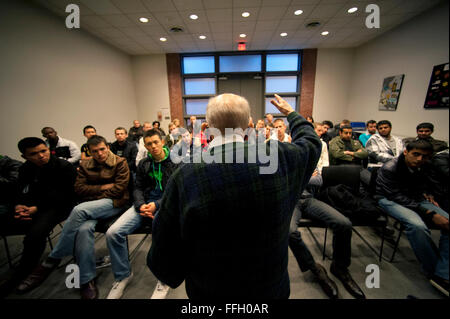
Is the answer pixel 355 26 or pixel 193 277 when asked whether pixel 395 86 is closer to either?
pixel 355 26

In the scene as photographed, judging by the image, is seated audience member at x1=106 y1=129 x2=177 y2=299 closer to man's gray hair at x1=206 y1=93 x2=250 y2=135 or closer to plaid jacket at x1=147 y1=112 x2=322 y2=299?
plaid jacket at x1=147 y1=112 x2=322 y2=299

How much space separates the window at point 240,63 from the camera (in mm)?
6449

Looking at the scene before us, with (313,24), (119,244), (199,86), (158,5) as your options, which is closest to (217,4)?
(158,5)

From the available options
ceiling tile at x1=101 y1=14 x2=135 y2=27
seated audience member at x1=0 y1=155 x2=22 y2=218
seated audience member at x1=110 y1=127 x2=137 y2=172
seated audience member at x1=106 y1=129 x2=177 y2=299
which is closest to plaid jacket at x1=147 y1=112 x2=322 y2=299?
seated audience member at x1=106 y1=129 x2=177 y2=299

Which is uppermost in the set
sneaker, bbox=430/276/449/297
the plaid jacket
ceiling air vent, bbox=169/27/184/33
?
ceiling air vent, bbox=169/27/184/33

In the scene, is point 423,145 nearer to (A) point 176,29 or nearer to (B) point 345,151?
(B) point 345,151

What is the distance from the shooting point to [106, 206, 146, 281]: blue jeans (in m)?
1.56

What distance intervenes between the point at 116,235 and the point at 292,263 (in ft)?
5.86

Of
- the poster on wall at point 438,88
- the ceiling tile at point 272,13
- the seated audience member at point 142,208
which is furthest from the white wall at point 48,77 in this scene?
the poster on wall at point 438,88

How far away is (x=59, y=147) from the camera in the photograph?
10.2 feet

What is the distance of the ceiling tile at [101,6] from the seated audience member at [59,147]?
2453mm

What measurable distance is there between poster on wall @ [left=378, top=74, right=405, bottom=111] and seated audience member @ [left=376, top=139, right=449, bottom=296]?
2.81 m

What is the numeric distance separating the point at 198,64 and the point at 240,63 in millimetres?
1586

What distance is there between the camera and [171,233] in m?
0.63
